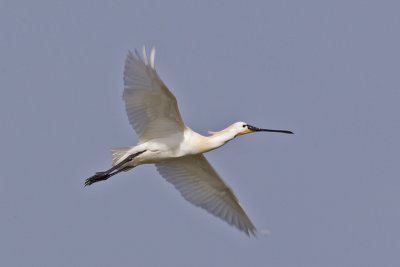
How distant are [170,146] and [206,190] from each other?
1.81 metres

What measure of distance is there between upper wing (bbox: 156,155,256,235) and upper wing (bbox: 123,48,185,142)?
1.37 metres

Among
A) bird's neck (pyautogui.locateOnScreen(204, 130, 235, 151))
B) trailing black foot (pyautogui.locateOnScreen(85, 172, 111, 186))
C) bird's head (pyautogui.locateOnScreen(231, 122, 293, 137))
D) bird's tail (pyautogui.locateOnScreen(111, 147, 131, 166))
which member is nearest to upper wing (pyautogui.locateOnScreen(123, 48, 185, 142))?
bird's tail (pyautogui.locateOnScreen(111, 147, 131, 166))

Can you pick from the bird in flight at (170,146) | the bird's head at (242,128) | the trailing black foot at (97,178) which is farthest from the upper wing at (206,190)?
the trailing black foot at (97,178)

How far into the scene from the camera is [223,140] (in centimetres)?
1841

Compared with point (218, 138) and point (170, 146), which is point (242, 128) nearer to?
point (218, 138)

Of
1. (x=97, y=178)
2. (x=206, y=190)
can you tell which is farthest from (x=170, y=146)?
(x=206, y=190)

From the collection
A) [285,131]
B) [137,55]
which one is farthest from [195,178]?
[137,55]

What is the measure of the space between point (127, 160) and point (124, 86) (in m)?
1.36

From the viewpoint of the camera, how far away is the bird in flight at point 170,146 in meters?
17.3

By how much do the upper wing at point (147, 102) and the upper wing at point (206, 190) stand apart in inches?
53.9

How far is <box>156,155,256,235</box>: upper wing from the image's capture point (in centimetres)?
1950

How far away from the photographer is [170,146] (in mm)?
18156

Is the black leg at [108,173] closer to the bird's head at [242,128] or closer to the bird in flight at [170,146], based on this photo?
the bird in flight at [170,146]

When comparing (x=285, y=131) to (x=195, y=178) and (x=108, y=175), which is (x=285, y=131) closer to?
(x=195, y=178)
